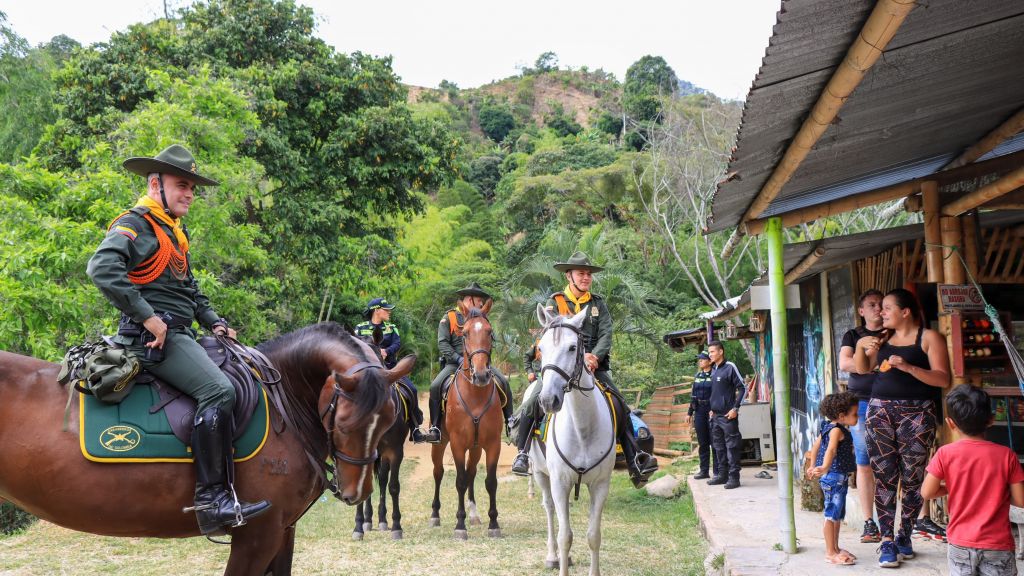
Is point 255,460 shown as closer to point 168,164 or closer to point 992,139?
point 168,164

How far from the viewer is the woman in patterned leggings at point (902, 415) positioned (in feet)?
19.1

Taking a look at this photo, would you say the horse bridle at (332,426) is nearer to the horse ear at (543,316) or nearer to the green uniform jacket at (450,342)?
the horse ear at (543,316)

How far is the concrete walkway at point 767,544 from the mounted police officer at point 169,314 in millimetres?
3931

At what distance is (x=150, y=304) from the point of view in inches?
186

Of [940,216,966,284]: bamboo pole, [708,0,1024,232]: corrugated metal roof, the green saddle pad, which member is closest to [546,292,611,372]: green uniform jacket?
[708,0,1024,232]: corrugated metal roof

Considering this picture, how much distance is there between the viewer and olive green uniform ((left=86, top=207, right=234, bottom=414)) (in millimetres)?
4391

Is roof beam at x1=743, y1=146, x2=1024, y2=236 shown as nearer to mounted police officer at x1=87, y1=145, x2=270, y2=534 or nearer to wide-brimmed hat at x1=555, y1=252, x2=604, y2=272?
wide-brimmed hat at x1=555, y1=252, x2=604, y2=272

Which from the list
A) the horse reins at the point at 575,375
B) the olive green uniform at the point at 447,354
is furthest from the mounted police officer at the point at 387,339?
the horse reins at the point at 575,375

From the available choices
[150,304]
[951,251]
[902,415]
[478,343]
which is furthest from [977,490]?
[478,343]

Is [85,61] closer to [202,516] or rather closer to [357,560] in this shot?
[357,560]

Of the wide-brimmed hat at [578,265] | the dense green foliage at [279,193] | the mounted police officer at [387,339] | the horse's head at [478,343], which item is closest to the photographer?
the wide-brimmed hat at [578,265]

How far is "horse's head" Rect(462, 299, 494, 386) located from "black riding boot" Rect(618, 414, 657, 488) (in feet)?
7.47

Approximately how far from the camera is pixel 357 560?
8.54 metres

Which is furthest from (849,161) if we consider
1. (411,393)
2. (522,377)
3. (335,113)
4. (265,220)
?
(522,377)
